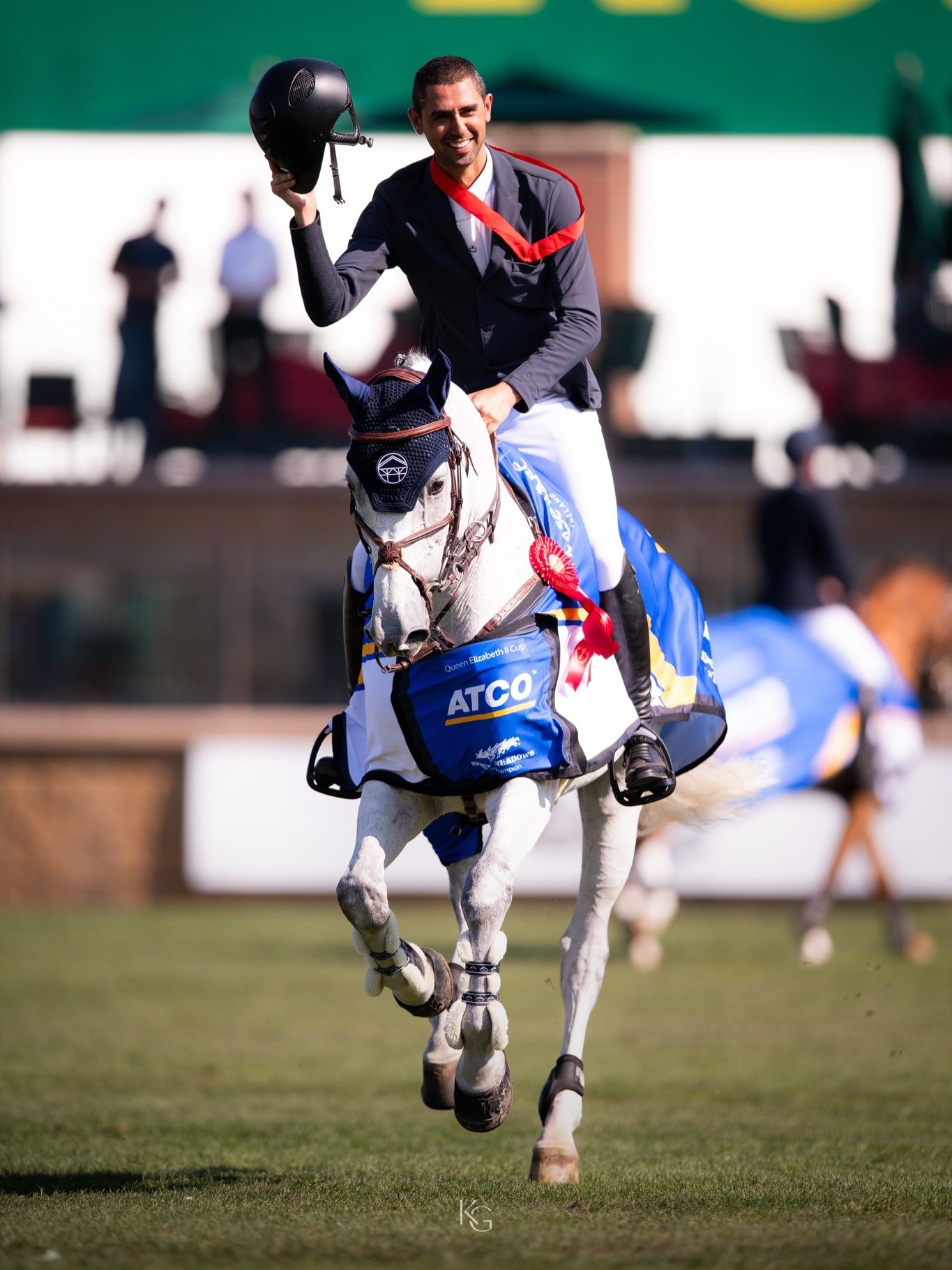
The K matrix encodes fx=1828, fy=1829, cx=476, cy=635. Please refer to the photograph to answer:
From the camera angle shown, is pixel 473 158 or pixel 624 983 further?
pixel 624 983

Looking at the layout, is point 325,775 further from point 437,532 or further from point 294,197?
point 294,197

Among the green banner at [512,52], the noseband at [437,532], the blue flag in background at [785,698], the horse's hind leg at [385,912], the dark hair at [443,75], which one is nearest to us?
the noseband at [437,532]

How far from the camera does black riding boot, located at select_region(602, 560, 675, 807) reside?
5.66 metres

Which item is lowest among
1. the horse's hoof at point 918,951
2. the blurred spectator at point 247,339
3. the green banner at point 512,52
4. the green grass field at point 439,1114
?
the green grass field at point 439,1114

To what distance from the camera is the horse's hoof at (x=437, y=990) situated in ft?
16.9

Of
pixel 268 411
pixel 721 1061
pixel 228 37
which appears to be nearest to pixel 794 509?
pixel 721 1061

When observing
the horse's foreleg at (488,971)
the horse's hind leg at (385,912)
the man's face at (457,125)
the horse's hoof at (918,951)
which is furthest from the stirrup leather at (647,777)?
the horse's hoof at (918,951)

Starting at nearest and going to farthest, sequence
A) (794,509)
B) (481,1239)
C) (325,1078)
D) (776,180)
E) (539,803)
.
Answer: (481,1239) → (539,803) → (325,1078) → (794,509) → (776,180)

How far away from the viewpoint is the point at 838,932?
522 inches

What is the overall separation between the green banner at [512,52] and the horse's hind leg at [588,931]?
1473 centimetres

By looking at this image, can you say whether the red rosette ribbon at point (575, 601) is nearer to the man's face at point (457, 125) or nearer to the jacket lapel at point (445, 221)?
the jacket lapel at point (445, 221)

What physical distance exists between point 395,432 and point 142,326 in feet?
39.5

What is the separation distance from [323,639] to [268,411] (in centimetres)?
241

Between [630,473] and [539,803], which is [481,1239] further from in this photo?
[630,473]
